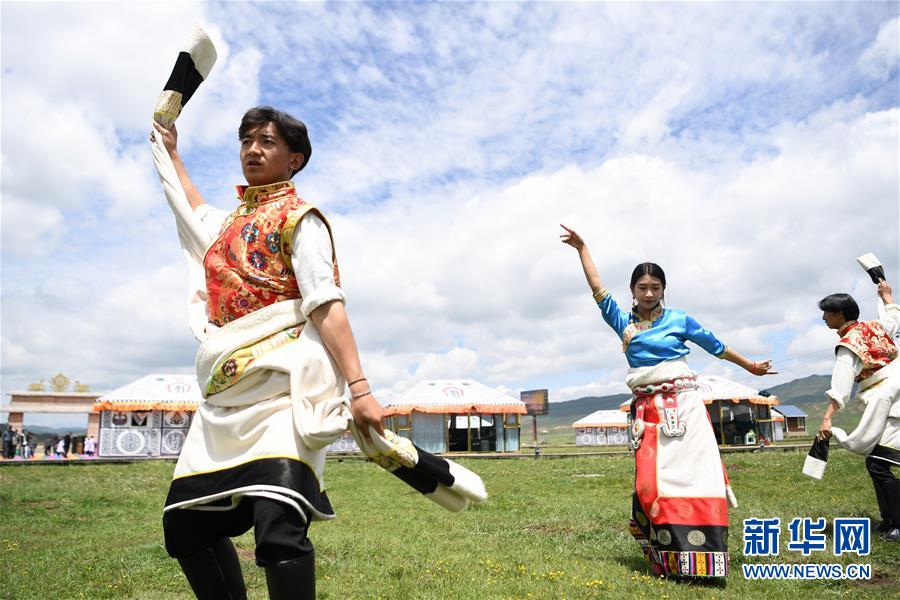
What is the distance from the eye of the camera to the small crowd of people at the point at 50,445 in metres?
32.8

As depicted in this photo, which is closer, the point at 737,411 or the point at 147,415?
the point at 147,415

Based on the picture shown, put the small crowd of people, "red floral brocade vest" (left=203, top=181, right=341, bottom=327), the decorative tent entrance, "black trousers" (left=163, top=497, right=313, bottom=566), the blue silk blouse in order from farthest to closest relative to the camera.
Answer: the decorative tent entrance, the small crowd of people, the blue silk blouse, "red floral brocade vest" (left=203, top=181, right=341, bottom=327), "black trousers" (left=163, top=497, right=313, bottom=566)

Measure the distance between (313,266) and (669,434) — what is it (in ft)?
11.1

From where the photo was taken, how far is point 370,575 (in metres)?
5.07

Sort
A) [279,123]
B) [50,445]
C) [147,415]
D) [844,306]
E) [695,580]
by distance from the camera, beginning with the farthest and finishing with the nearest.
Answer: [50,445] < [147,415] < [844,306] < [695,580] < [279,123]

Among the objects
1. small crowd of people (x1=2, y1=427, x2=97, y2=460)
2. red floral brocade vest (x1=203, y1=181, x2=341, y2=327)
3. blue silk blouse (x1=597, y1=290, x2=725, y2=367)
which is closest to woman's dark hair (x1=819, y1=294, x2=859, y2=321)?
blue silk blouse (x1=597, y1=290, x2=725, y2=367)

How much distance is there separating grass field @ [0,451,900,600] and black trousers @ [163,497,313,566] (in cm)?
212

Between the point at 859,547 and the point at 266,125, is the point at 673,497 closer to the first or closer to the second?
the point at 859,547

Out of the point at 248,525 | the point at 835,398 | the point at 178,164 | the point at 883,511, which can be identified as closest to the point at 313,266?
the point at 248,525

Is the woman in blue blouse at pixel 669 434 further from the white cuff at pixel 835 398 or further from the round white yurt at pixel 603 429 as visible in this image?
the round white yurt at pixel 603 429

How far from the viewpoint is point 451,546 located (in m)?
6.22

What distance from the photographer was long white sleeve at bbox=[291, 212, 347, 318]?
2426 millimetres

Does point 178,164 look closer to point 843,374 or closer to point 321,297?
point 321,297

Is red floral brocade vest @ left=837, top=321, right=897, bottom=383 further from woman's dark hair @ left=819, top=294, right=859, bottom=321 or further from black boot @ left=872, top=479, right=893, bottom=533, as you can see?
black boot @ left=872, top=479, right=893, bottom=533
